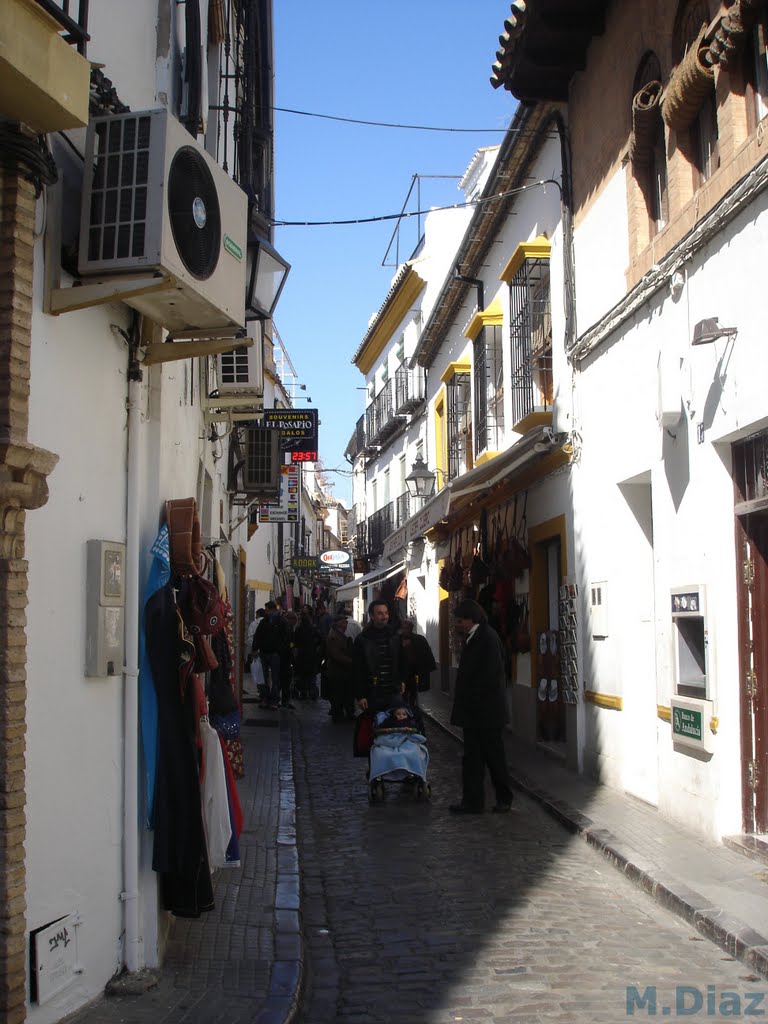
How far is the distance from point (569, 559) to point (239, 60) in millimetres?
6557

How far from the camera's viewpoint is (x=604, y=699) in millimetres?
10617

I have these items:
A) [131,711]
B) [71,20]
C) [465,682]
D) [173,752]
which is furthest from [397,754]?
[71,20]

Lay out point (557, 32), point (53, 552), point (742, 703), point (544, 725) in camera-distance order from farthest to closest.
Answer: point (544, 725), point (557, 32), point (742, 703), point (53, 552)

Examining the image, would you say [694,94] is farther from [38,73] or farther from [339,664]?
[339,664]

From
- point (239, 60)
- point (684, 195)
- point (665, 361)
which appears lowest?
point (665, 361)

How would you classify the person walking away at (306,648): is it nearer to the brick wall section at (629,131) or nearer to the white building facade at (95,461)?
the brick wall section at (629,131)

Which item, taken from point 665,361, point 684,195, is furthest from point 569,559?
point 684,195

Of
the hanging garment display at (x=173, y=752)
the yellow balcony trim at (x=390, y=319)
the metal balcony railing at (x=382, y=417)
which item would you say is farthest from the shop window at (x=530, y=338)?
the metal balcony railing at (x=382, y=417)

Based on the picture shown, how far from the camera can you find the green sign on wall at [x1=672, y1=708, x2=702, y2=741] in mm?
7972

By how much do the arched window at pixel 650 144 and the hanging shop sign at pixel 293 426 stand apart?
25.8ft

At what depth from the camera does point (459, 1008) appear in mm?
4949

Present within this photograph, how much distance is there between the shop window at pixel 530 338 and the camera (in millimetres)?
12977

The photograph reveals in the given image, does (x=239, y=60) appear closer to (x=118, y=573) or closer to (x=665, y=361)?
(x=665, y=361)

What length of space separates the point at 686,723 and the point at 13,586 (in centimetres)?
583
